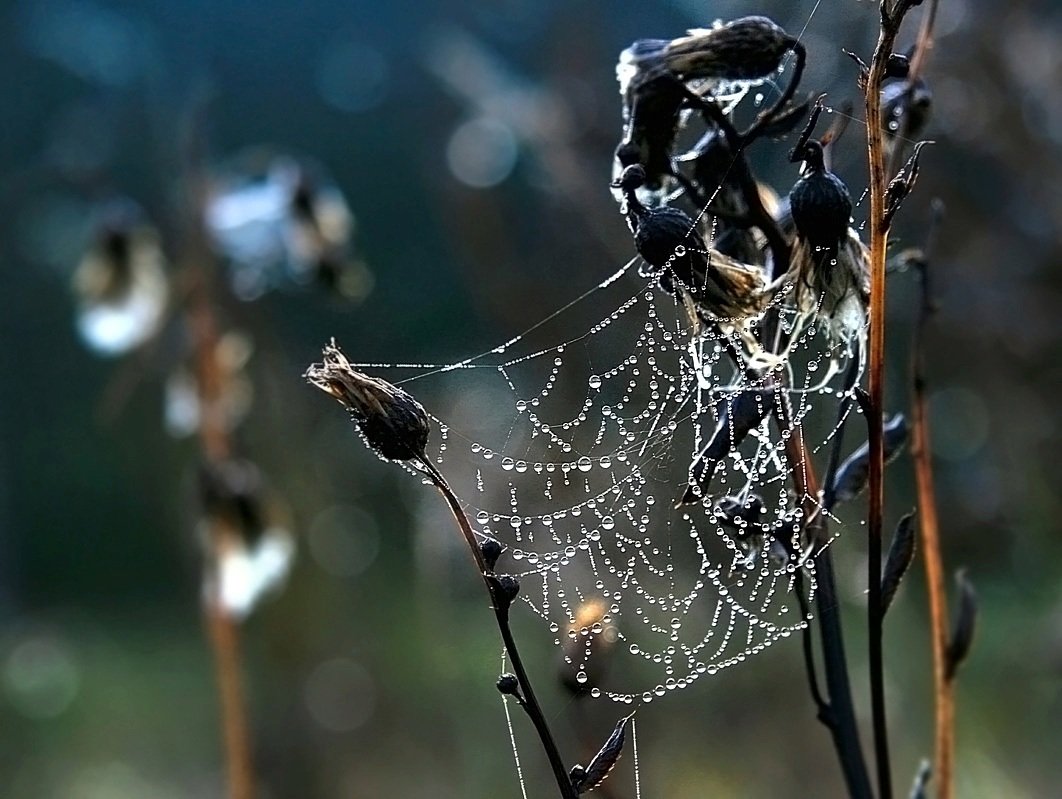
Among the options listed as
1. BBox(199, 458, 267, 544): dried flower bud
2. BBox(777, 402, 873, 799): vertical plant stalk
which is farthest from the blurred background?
BBox(777, 402, 873, 799): vertical plant stalk

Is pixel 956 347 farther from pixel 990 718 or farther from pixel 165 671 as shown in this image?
pixel 165 671

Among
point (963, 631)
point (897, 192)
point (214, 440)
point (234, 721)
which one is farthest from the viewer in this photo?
point (214, 440)

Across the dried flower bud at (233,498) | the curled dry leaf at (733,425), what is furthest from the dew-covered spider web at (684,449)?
the dried flower bud at (233,498)

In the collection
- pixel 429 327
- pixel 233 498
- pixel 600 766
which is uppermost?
pixel 429 327

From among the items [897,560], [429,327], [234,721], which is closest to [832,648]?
[897,560]

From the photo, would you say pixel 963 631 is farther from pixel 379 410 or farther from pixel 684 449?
pixel 379 410
